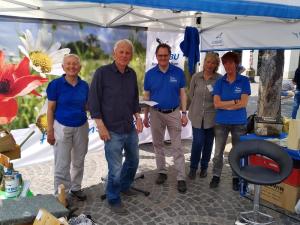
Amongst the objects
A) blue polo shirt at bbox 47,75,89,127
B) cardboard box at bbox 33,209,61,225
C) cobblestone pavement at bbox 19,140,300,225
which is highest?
blue polo shirt at bbox 47,75,89,127

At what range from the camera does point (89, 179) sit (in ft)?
13.5

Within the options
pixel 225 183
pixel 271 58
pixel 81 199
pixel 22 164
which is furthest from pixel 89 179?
pixel 271 58

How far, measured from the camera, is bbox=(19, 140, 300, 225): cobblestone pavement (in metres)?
3.15

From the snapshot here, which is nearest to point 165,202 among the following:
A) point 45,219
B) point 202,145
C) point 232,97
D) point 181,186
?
point 181,186

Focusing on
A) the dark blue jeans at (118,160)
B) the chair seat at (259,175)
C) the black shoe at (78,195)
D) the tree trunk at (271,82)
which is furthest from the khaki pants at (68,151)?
the tree trunk at (271,82)

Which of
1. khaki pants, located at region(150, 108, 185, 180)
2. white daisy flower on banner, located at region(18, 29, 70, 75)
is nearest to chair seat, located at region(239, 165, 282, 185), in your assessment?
khaki pants, located at region(150, 108, 185, 180)

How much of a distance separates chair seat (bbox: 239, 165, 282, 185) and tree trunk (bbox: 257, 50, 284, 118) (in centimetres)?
292

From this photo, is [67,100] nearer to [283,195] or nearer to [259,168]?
[259,168]

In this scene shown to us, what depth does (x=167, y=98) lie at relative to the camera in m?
3.61

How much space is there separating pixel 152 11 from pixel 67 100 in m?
2.17

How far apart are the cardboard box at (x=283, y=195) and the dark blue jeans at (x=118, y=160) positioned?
1.48 m

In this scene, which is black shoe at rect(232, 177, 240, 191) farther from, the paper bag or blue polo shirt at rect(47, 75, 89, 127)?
blue polo shirt at rect(47, 75, 89, 127)

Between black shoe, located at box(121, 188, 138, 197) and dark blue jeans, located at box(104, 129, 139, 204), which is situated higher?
dark blue jeans, located at box(104, 129, 139, 204)

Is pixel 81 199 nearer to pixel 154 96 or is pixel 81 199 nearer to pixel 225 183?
pixel 154 96
